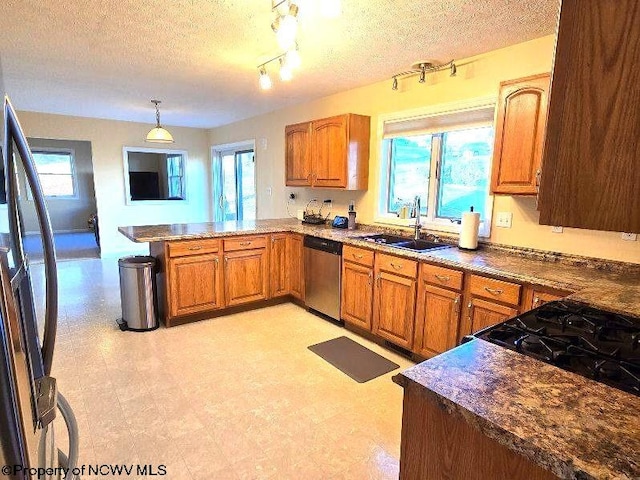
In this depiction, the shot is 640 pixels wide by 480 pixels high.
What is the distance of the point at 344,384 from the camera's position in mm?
2543

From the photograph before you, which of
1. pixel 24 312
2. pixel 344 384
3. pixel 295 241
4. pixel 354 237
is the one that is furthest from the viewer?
pixel 295 241

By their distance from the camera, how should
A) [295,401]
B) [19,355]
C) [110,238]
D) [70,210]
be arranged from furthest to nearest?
[70,210]
[110,238]
[295,401]
[19,355]

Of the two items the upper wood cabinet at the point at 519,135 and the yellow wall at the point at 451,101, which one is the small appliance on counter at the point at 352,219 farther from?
the upper wood cabinet at the point at 519,135

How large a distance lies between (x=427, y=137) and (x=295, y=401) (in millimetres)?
2592

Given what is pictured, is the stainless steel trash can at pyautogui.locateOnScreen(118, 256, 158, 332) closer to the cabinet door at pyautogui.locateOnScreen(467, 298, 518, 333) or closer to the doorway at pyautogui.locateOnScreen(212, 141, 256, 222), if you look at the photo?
the cabinet door at pyautogui.locateOnScreen(467, 298, 518, 333)

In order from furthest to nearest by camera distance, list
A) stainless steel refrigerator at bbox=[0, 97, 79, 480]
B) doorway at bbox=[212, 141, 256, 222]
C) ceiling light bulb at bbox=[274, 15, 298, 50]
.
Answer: doorway at bbox=[212, 141, 256, 222], ceiling light bulb at bbox=[274, 15, 298, 50], stainless steel refrigerator at bbox=[0, 97, 79, 480]

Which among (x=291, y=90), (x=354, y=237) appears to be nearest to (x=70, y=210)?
(x=291, y=90)

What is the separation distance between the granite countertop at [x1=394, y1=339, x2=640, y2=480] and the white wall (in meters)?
6.69

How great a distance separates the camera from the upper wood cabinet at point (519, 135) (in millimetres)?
2277

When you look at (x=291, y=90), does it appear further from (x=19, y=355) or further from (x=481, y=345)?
(x=19, y=355)

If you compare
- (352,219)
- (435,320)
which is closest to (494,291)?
(435,320)

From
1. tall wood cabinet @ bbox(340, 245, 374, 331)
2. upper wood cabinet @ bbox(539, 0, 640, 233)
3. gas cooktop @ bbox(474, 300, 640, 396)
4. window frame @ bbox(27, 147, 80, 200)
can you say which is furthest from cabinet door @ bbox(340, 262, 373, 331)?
window frame @ bbox(27, 147, 80, 200)

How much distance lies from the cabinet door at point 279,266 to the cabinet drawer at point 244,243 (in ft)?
0.44

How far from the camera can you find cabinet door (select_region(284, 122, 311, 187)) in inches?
164
